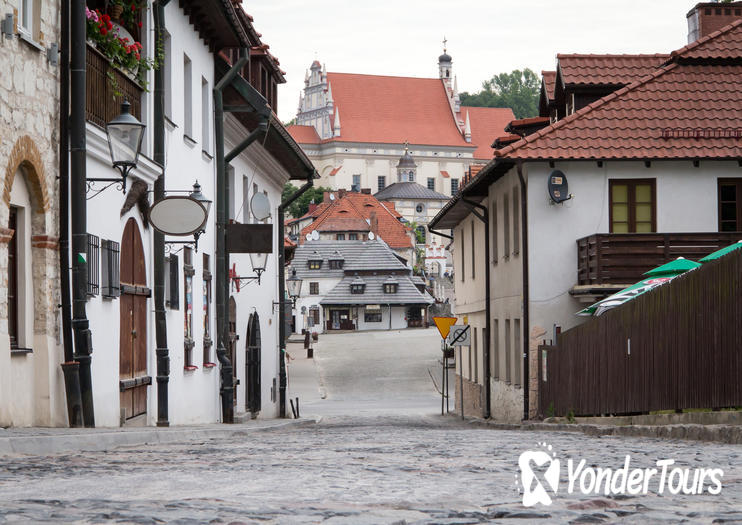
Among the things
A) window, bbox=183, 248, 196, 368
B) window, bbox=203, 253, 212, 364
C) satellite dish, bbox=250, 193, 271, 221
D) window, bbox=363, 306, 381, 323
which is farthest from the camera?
window, bbox=363, 306, 381, 323

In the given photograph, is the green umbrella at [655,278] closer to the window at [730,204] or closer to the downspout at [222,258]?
the window at [730,204]

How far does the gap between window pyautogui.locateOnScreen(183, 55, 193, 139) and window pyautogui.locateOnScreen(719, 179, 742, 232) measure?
39.9 feet

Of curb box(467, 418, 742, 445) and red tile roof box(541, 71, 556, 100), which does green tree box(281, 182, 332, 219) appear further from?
curb box(467, 418, 742, 445)

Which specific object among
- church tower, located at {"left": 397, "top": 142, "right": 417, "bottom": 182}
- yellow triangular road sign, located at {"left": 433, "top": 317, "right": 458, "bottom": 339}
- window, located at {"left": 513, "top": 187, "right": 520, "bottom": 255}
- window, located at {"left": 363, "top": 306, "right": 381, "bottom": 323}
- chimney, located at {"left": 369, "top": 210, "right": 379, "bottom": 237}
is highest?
church tower, located at {"left": 397, "top": 142, "right": 417, "bottom": 182}

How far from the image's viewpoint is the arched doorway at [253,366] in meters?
26.2

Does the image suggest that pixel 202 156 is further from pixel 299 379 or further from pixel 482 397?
pixel 299 379

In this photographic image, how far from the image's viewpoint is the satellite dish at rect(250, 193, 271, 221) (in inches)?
935

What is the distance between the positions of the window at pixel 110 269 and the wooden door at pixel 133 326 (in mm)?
663

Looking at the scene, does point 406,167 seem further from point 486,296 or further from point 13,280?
point 13,280

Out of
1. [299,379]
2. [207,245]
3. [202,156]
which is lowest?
[299,379]

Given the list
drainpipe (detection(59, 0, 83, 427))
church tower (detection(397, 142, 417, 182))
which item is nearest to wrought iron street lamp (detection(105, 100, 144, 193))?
drainpipe (detection(59, 0, 83, 427))

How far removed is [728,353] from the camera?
12.0m

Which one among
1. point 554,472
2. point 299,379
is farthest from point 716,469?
point 299,379

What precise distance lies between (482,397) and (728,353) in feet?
74.1
